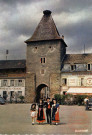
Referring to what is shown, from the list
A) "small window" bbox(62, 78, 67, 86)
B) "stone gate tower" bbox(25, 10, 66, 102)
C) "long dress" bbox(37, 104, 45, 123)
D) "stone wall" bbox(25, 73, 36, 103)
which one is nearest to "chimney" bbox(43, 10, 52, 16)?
"stone gate tower" bbox(25, 10, 66, 102)

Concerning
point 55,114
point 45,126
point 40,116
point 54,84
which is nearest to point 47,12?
point 54,84

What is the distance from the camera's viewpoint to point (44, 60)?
53.6 meters

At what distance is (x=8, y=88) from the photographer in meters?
55.5

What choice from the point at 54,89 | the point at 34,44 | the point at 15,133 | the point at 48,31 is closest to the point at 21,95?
the point at 54,89

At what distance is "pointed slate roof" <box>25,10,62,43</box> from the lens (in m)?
53.7

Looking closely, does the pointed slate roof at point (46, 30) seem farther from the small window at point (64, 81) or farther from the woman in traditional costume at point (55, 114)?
the woman in traditional costume at point (55, 114)

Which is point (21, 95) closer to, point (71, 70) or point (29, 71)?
point (29, 71)

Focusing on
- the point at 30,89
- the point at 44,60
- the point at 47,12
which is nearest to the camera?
the point at 30,89

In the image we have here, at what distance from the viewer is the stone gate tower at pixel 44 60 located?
52375 mm

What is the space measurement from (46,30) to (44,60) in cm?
639

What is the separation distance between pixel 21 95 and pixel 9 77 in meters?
4.92

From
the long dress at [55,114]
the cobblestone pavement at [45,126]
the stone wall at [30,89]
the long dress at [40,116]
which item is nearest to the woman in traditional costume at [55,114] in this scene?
the long dress at [55,114]

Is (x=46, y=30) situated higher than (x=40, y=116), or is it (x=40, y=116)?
(x=46, y=30)

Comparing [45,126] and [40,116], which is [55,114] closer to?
[40,116]
